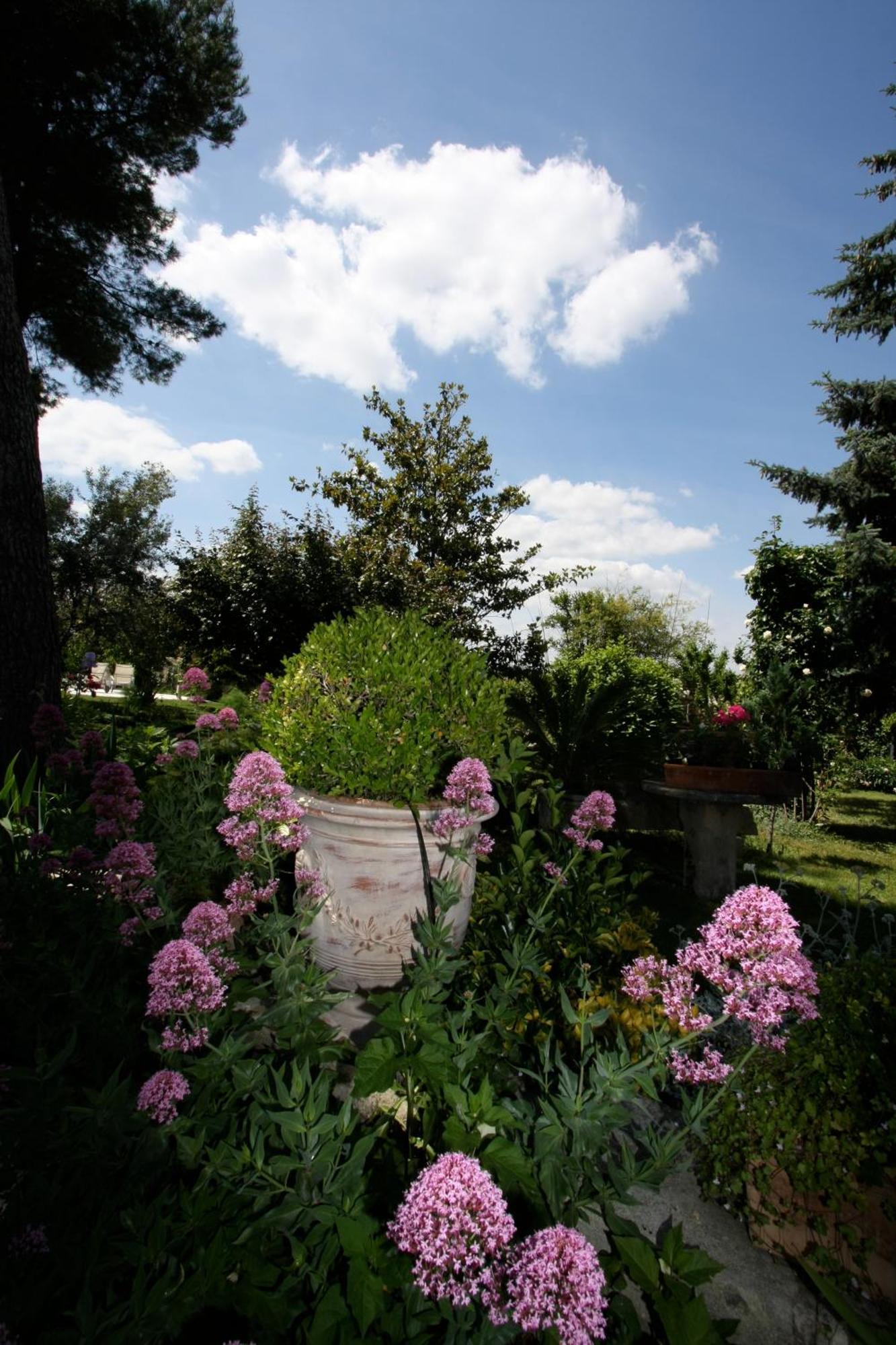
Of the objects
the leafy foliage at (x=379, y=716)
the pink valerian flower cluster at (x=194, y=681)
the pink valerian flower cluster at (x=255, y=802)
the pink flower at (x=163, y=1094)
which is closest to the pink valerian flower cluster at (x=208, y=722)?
the pink valerian flower cluster at (x=194, y=681)

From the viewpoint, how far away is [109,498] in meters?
23.2

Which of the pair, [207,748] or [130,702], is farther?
[130,702]

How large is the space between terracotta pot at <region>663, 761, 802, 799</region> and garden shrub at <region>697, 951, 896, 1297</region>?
9.33 ft

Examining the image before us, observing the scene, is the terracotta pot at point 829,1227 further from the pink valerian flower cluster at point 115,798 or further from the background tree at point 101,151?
the background tree at point 101,151

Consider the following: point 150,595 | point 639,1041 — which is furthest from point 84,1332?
point 150,595

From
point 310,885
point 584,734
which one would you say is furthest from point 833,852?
point 310,885

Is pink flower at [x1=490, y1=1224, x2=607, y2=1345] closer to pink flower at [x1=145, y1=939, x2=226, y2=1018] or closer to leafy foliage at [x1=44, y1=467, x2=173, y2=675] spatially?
pink flower at [x1=145, y1=939, x2=226, y2=1018]

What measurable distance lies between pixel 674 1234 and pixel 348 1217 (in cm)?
65

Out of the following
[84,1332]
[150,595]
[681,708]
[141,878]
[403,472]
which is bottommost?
[84,1332]

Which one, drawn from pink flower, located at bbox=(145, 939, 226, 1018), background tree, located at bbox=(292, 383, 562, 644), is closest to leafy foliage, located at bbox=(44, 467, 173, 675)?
background tree, located at bbox=(292, 383, 562, 644)

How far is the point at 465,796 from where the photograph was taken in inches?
90.9

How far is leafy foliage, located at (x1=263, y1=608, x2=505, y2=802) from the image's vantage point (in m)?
2.61

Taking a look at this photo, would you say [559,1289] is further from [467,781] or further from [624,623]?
[624,623]

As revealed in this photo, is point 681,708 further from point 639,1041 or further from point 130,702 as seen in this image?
point 130,702
